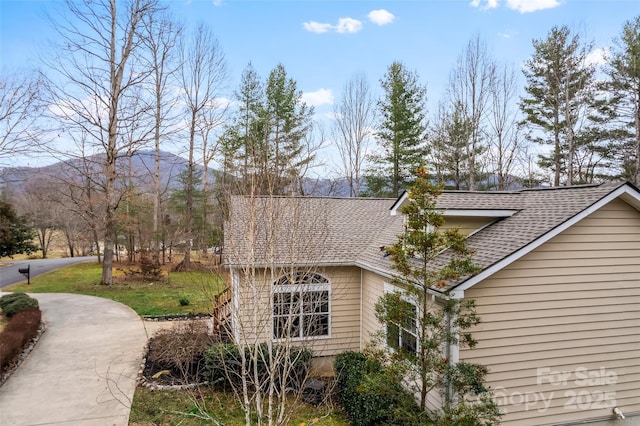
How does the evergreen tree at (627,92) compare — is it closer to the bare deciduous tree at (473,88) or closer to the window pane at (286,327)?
the bare deciduous tree at (473,88)

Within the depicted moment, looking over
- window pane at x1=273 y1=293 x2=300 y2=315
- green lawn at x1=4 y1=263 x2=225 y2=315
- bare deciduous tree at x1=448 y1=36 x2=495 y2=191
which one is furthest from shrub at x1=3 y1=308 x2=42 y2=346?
bare deciduous tree at x1=448 y1=36 x2=495 y2=191

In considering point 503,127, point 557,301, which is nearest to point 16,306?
point 557,301

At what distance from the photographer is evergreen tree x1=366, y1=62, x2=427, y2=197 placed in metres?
23.8

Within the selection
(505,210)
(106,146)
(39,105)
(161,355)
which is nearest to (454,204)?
(505,210)

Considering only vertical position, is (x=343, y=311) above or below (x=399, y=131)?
below

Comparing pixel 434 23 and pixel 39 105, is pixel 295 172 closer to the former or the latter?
pixel 434 23

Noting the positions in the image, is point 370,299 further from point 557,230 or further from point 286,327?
point 557,230

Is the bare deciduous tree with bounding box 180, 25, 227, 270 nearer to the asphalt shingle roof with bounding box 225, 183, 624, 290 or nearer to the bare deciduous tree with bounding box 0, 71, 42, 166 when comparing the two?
the bare deciduous tree with bounding box 0, 71, 42, 166

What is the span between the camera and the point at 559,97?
68.8 ft

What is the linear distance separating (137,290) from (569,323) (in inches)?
729

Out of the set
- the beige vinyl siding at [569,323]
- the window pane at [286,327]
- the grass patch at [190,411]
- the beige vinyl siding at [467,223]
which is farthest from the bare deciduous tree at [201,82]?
the beige vinyl siding at [569,323]

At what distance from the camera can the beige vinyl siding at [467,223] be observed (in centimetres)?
785

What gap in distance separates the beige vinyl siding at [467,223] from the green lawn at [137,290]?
384 inches

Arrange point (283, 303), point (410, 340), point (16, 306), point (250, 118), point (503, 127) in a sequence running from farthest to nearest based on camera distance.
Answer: point (250, 118) < point (503, 127) < point (16, 306) < point (410, 340) < point (283, 303)
